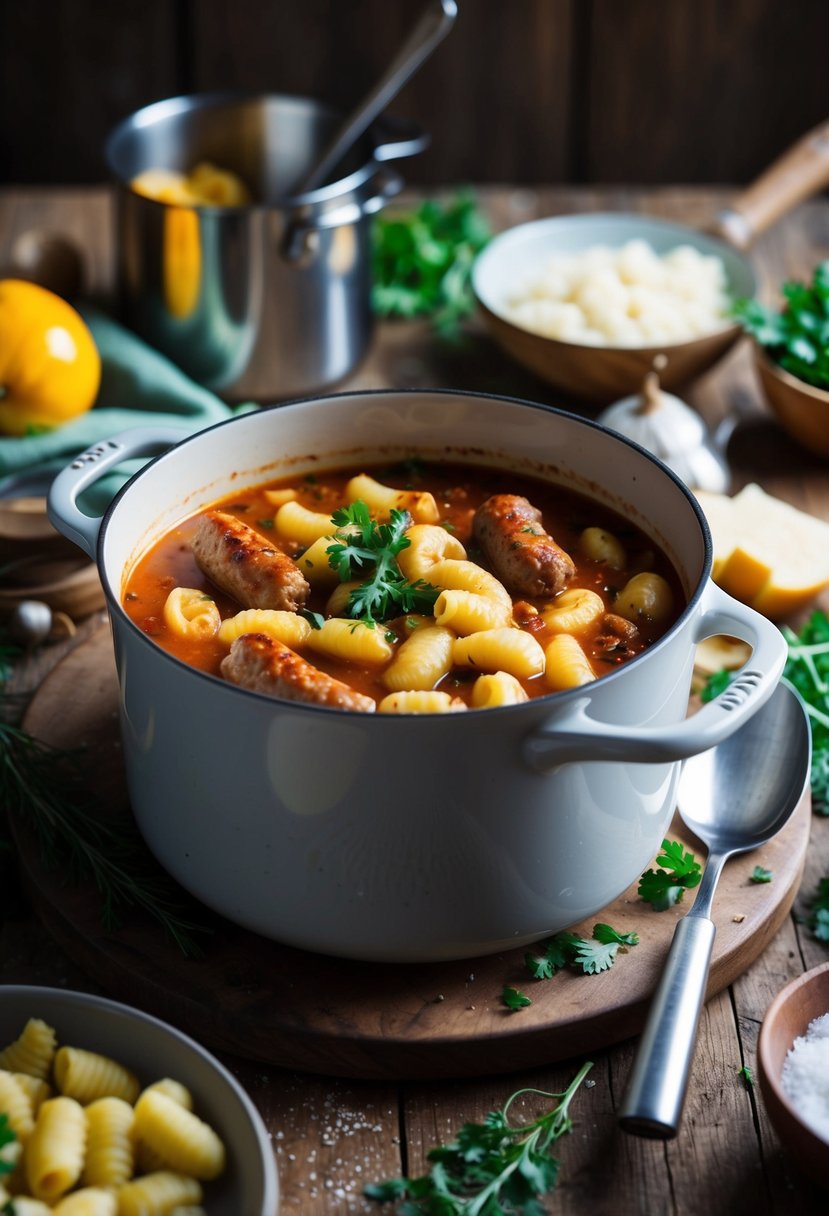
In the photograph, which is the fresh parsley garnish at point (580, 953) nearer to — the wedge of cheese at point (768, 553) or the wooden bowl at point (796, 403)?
Answer: the wedge of cheese at point (768, 553)

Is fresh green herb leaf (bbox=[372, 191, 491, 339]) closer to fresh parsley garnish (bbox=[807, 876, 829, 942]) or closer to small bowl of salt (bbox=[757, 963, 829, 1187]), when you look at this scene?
fresh parsley garnish (bbox=[807, 876, 829, 942])

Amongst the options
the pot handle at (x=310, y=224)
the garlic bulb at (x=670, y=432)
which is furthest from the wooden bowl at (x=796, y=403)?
the pot handle at (x=310, y=224)

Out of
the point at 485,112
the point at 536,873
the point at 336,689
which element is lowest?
the point at 485,112

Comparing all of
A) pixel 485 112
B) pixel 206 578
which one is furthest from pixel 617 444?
pixel 485 112

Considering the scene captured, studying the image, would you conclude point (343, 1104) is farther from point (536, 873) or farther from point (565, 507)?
point (565, 507)

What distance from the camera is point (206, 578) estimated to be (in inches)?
93.8

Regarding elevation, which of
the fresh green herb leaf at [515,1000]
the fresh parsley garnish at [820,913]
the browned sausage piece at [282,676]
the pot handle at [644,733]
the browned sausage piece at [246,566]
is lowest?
the fresh parsley garnish at [820,913]

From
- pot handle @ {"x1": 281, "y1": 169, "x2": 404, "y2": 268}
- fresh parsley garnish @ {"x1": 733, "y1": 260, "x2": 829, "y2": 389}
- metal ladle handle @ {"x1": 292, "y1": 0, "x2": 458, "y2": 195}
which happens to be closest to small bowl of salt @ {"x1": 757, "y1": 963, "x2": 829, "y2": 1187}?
fresh parsley garnish @ {"x1": 733, "y1": 260, "x2": 829, "y2": 389}

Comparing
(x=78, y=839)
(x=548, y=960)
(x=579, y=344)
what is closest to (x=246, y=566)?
(x=78, y=839)

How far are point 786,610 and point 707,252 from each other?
146 cm

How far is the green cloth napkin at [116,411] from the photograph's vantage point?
10.3 feet

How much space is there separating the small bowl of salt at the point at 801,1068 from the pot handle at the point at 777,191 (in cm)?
261

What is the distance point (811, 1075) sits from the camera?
1880mm

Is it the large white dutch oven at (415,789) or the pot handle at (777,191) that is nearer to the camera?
the large white dutch oven at (415,789)
